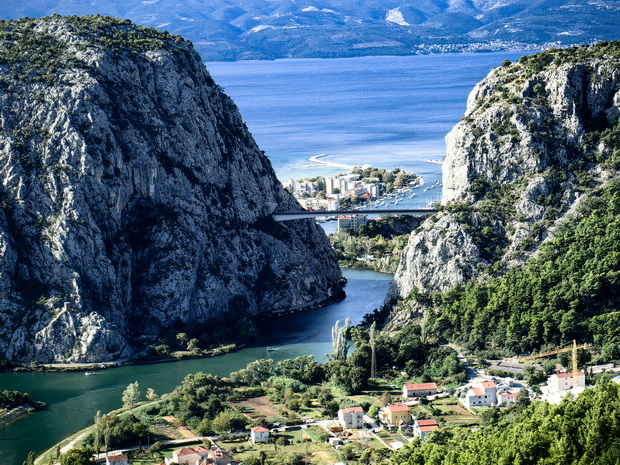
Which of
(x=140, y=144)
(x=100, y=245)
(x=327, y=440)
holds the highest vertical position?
(x=140, y=144)

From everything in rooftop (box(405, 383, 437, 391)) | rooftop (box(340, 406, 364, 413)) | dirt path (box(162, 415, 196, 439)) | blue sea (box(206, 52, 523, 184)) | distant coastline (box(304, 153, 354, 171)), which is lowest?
dirt path (box(162, 415, 196, 439))

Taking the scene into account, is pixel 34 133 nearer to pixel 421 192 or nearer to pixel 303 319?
pixel 303 319

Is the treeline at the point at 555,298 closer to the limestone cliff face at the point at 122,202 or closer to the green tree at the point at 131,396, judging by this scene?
the limestone cliff face at the point at 122,202

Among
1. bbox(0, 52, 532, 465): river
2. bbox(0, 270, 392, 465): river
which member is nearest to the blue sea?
bbox(0, 52, 532, 465): river

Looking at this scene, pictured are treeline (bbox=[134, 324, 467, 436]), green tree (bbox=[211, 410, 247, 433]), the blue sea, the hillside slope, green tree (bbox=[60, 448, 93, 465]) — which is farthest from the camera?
the blue sea

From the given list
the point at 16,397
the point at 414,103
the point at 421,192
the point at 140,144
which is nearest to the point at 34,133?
the point at 140,144

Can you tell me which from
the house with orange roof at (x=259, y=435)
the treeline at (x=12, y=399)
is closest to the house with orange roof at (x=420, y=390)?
the house with orange roof at (x=259, y=435)

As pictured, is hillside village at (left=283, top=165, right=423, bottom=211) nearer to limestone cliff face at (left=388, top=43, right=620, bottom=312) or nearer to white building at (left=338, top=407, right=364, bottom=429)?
limestone cliff face at (left=388, top=43, right=620, bottom=312)
